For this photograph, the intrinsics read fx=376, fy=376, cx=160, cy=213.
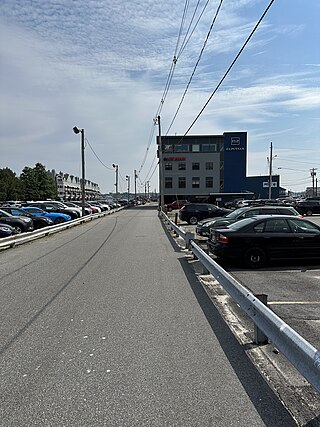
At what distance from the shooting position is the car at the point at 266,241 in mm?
10148

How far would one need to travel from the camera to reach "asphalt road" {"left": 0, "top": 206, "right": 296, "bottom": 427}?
3.14m

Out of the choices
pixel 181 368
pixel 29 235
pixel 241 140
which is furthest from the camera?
pixel 241 140

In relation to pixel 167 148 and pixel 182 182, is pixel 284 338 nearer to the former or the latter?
pixel 182 182

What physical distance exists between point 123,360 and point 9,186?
82.6m

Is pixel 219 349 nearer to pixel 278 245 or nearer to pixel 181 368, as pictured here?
pixel 181 368

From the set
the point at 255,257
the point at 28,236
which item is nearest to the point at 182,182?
the point at 28,236

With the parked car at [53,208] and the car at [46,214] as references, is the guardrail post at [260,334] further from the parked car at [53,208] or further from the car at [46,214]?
the parked car at [53,208]

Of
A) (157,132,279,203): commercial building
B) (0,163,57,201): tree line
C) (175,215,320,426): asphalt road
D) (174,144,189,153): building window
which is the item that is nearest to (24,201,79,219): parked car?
(175,215,320,426): asphalt road

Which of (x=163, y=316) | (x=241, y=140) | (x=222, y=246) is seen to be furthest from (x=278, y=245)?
(x=241, y=140)

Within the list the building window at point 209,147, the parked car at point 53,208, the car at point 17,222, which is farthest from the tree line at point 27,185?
the car at point 17,222

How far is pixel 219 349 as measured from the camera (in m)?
4.51

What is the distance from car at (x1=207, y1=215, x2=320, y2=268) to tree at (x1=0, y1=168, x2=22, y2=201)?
75.1 metres

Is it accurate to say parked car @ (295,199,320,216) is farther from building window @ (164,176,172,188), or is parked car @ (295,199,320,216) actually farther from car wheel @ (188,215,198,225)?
building window @ (164,176,172,188)

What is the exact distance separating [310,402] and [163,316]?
2.74 m
